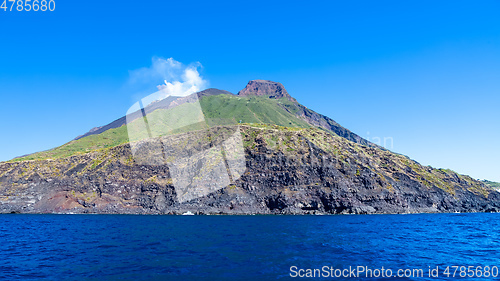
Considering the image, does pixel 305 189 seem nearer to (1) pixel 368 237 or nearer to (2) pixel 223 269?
A: (1) pixel 368 237

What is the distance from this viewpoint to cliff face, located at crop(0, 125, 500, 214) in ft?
342

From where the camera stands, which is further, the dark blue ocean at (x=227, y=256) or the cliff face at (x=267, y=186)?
the cliff face at (x=267, y=186)

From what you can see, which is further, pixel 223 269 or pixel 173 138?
pixel 173 138

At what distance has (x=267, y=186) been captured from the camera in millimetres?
108562

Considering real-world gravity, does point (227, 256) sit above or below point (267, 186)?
below

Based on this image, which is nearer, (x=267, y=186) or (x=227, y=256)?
(x=227, y=256)

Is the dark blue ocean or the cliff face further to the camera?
the cliff face

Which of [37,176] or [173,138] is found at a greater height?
[173,138]

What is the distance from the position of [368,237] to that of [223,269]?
93.8 ft

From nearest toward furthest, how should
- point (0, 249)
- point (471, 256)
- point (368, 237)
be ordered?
point (471, 256) < point (0, 249) < point (368, 237)

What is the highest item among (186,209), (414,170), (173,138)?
(173,138)

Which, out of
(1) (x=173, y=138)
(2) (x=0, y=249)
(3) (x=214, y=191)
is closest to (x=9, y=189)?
(1) (x=173, y=138)

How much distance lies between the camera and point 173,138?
139 meters

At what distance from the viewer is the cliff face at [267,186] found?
104188mm
